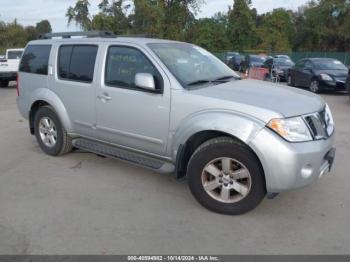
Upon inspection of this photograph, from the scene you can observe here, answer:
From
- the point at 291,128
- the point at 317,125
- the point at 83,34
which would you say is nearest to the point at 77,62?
the point at 83,34

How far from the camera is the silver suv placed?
4.07 metres

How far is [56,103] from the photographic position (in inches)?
240

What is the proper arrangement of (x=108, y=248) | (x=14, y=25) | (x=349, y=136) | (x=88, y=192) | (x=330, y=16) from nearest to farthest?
(x=108, y=248) → (x=88, y=192) → (x=349, y=136) → (x=330, y=16) → (x=14, y=25)

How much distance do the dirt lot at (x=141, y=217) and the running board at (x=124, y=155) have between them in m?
0.35

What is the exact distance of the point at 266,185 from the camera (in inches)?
161

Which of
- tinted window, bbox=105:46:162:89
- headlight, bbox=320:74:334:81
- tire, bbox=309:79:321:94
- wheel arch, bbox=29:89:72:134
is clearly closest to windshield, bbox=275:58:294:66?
tire, bbox=309:79:321:94

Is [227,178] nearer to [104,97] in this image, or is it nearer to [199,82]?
[199,82]

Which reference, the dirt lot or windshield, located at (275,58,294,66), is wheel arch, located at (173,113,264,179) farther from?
windshield, located at (275,58,294,66)

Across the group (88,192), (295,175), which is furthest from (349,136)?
(88,192)

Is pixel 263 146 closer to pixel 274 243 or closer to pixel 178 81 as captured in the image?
pixel 274 243

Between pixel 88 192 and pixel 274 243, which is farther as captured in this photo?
pixel 88 192

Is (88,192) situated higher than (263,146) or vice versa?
(263,146)

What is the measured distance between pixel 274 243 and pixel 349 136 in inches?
190

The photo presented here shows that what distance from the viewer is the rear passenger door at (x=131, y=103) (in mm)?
4818
